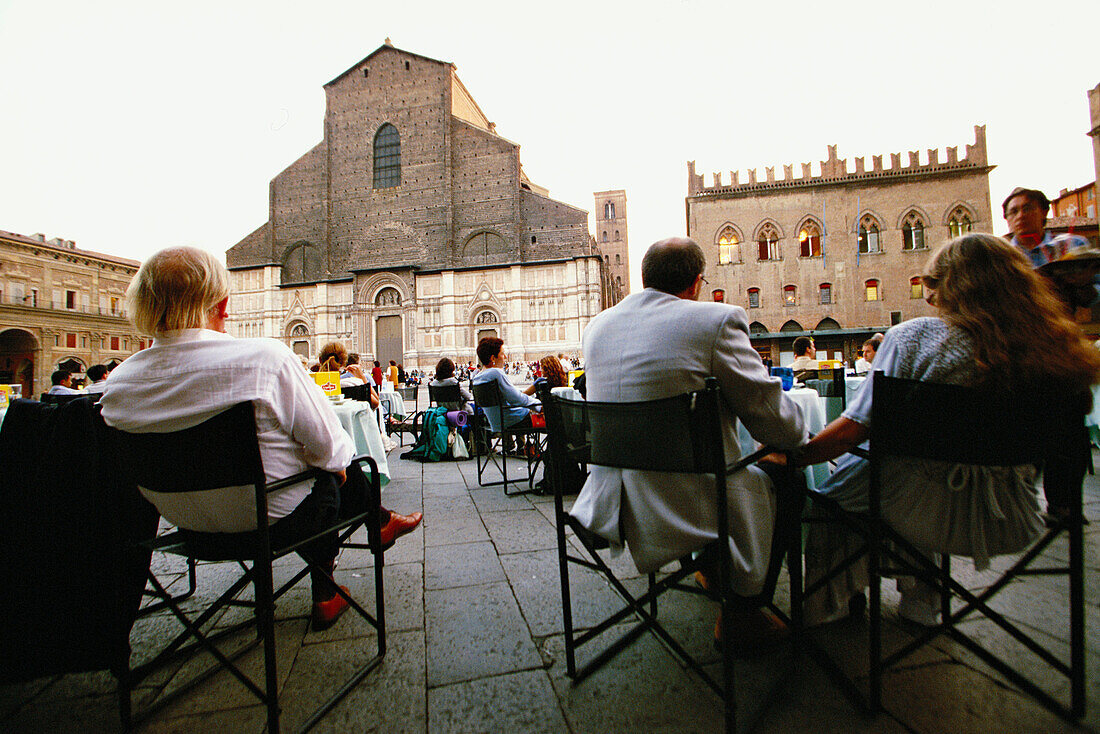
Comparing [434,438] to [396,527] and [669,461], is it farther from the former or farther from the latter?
[669,461]

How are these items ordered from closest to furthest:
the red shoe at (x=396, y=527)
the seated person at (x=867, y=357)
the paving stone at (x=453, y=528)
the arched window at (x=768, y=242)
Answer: the red shoe at (x=396, y=527)
the paving stone at (x=453, y=528)
the seated person at (x=867, y=357)
the arched window at (x=768, y=242)

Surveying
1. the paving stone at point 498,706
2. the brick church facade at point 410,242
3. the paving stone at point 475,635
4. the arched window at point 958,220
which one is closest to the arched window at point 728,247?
the brick church facade at point 410,242

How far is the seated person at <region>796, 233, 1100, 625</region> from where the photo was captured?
46.3 inches

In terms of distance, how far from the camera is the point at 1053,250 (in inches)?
107

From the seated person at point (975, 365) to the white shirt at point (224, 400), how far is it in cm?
144

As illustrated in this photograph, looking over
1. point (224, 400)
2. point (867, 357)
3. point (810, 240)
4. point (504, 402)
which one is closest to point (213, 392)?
point (224, 400)

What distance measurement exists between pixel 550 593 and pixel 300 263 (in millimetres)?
31452

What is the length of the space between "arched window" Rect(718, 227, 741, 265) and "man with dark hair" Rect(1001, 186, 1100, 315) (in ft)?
68.0

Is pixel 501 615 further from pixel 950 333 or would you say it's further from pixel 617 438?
pixel 950 333

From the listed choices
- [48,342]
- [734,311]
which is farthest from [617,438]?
[48,342]

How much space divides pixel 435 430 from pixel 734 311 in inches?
182

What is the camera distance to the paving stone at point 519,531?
102 inches

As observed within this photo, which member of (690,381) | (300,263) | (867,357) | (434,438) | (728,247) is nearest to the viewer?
(690,381)

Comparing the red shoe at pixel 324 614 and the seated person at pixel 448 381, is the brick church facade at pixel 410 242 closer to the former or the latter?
the seated person at pixel 448 381
